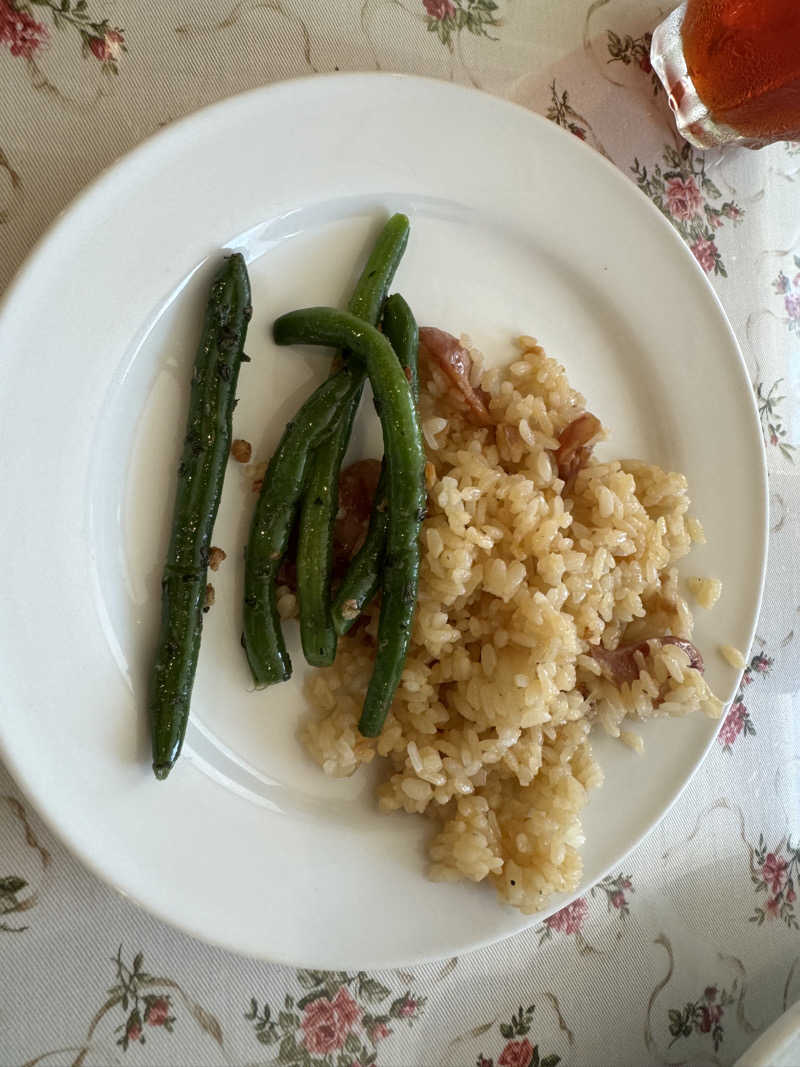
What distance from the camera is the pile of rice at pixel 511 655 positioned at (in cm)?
186

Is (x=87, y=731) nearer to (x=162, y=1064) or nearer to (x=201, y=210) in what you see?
(x=162, y=1064)

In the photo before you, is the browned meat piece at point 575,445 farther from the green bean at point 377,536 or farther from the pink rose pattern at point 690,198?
the pink rose pattern at point 690,198

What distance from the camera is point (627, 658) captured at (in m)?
2.06

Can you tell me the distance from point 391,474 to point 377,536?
159mm

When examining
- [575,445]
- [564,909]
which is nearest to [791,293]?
[575,445]

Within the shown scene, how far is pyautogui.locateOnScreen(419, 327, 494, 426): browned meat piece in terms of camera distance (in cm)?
196

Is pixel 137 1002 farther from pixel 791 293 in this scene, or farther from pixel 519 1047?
pixel 791 293

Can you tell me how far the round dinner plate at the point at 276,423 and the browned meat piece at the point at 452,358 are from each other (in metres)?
0.14

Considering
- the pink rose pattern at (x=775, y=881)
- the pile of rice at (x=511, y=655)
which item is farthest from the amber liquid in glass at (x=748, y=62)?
the pink rose pattern at (x=775, y=881)

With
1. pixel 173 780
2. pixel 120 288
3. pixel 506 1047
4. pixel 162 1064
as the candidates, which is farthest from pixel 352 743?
pixel 120 288

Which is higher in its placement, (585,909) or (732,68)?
(732,68)

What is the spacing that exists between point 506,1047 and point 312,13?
2.85m

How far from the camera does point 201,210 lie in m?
1.72

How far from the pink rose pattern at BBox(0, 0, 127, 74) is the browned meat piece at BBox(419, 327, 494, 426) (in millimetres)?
982
